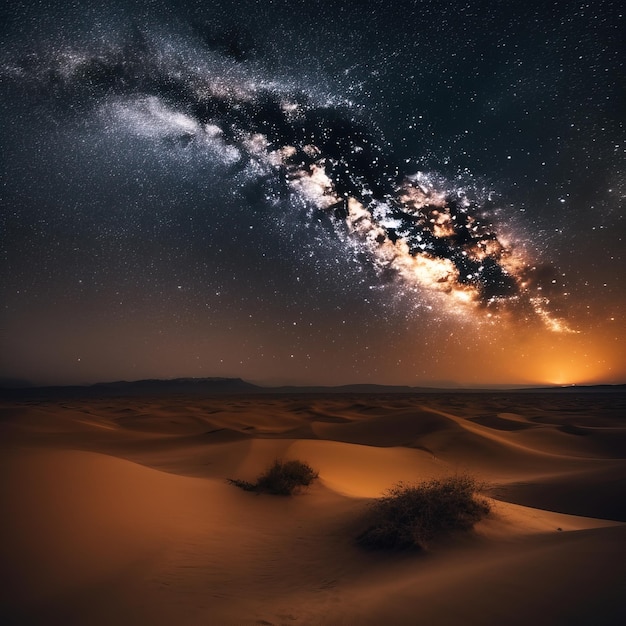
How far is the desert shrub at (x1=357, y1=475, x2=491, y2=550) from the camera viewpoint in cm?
735

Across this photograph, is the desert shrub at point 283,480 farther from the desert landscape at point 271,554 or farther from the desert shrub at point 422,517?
the desert shrub at point 422,517

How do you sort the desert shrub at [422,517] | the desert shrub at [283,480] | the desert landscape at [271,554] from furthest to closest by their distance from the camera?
1. the desert shrub at [283,480]
2. the desert shrub at [422,517]
3. the desert landscape at [271,554]

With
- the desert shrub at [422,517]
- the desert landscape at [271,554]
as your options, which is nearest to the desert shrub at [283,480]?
the desert landscape at [271,554]

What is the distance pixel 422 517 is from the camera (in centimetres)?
755

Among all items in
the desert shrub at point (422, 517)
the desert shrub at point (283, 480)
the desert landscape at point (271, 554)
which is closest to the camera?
the desert landscape at point (271, 554)

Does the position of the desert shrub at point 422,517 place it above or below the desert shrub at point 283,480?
above

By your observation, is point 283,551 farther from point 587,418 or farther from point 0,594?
point 587,418

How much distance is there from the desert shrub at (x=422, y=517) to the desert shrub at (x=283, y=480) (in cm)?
373

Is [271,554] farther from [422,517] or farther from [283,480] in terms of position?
[283,480]

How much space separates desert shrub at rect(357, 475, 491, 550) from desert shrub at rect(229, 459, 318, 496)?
3730 millimetres

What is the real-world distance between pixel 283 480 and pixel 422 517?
5.11m

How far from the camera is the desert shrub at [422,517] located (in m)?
7.35

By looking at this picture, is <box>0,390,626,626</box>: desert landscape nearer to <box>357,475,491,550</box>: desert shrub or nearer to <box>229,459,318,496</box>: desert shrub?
<box>357,475,491,550</box>: desert shrub

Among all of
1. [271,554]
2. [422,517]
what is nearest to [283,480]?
[271,554]
